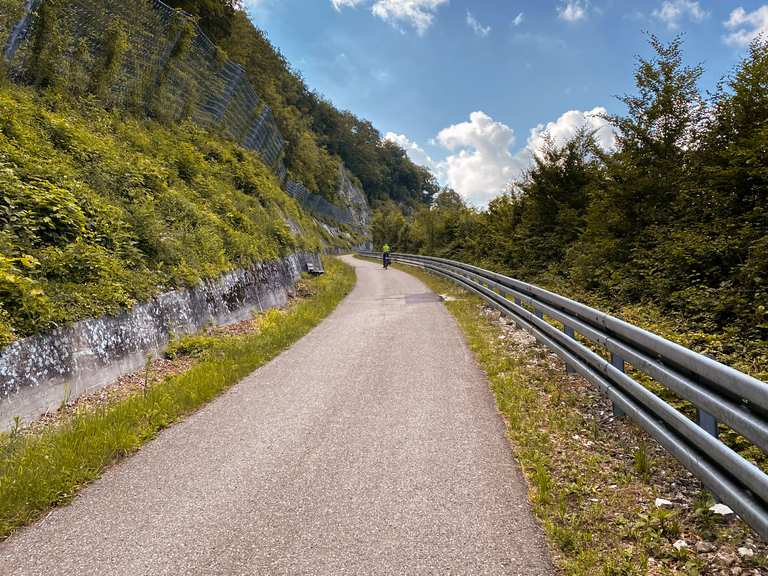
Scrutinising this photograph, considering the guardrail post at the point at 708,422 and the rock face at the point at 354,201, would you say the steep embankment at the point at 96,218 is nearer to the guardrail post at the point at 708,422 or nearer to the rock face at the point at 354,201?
the guardrail post at the point at 708,422

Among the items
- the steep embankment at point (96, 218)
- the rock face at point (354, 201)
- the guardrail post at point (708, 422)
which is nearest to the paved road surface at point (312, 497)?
the guardrail post at point (708, 422)

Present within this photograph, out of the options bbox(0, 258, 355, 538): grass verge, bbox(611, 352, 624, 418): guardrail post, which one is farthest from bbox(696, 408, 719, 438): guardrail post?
Answer: bbox(0, 258, 355, 538): grass verge

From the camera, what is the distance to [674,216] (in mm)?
8258

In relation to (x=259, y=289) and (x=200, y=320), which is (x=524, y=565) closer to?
(x=200, y=320)

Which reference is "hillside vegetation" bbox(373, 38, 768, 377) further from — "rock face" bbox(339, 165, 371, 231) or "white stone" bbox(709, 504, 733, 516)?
"rock face" bbox(339, 165, 371, 231)

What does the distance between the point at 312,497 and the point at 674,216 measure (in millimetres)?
8604

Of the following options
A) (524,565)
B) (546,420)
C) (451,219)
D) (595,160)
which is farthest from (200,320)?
(451,219)

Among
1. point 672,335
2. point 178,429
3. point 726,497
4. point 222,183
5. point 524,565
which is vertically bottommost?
point 178,429

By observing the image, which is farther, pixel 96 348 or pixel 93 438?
pixel 96 348

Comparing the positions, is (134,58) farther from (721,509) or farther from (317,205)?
(317,205)

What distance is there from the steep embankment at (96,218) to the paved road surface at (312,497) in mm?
2335

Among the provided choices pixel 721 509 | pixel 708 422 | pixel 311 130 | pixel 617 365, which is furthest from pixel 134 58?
pixel 311 130

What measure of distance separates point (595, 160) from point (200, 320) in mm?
12074

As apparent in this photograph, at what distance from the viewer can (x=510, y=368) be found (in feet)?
20.0
